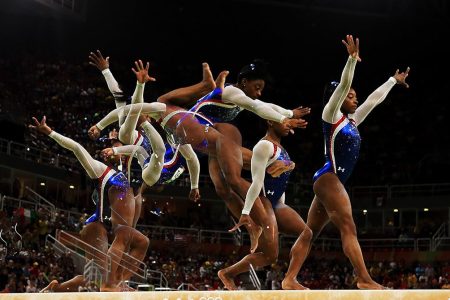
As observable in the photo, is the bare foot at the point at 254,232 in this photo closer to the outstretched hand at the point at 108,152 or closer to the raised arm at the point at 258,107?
the raised arm at the point at 258,107

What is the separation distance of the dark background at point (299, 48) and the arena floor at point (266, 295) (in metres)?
20.1

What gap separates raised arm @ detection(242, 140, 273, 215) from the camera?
28.7 feet

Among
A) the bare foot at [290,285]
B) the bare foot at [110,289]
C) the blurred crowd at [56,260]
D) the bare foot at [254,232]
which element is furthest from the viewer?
the blurred crowd at [56,260]

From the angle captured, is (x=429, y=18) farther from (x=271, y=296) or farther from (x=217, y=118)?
(x=271, y=296)

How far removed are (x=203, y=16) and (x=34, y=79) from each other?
6.64m

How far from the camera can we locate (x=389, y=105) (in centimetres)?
3091

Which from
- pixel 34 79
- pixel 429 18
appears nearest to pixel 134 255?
pixel 34 79

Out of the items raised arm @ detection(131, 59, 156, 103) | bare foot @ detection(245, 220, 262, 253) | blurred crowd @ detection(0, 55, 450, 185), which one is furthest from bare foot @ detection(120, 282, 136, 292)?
blurred crowd @ detection(0, 55, 450, 185)

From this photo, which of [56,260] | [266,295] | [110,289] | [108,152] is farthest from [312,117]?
[266,295]

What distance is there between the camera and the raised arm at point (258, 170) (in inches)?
344

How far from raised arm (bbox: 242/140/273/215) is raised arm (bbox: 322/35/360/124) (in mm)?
725

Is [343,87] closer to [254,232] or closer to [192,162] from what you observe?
[254,232]

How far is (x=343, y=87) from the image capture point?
8.53 m

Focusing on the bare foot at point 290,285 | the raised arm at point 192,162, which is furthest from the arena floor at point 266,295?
the raised arm at point 192,162
